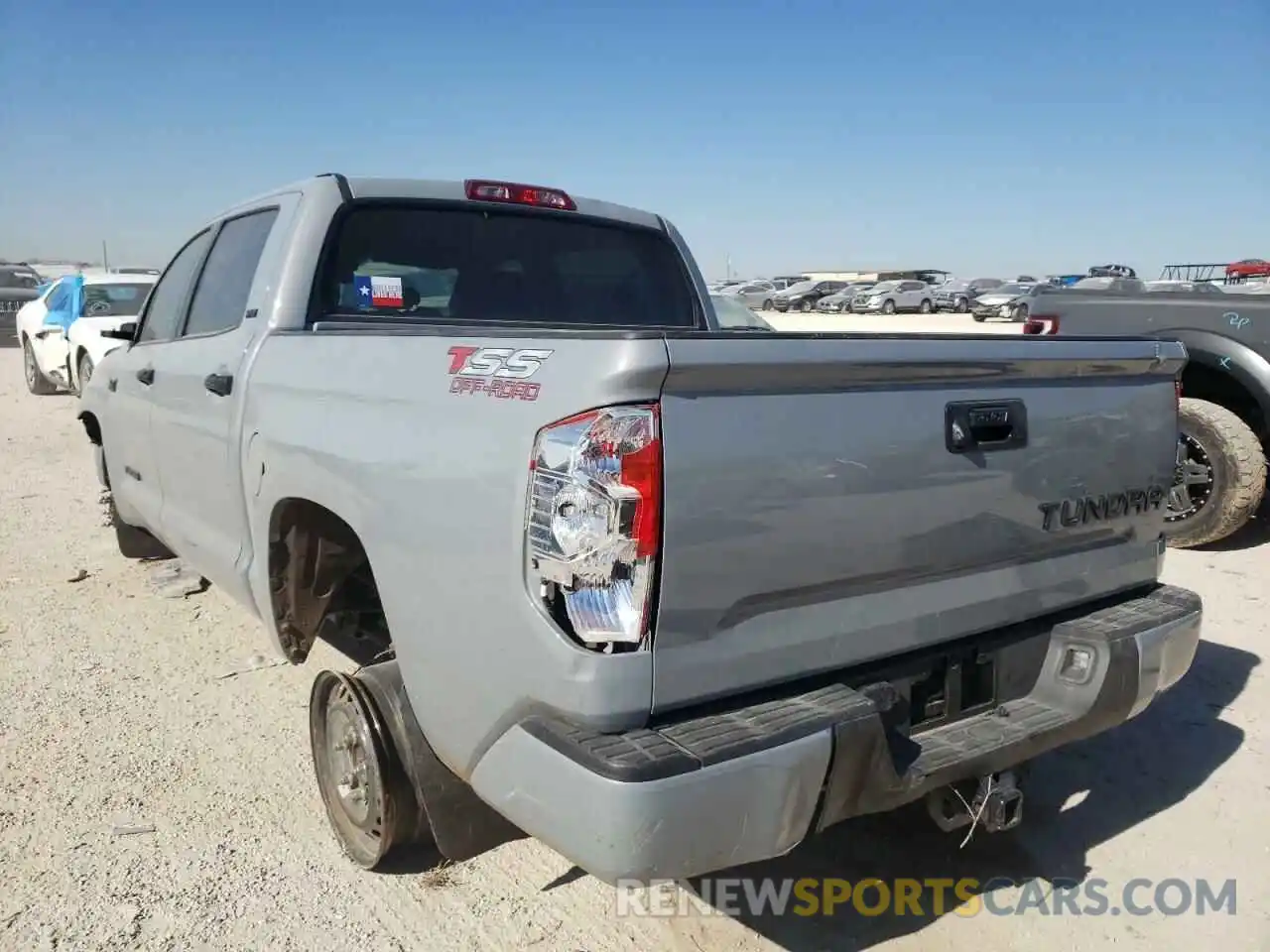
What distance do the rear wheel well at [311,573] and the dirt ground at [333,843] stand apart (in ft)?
2.07

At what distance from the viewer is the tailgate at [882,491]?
1.98m

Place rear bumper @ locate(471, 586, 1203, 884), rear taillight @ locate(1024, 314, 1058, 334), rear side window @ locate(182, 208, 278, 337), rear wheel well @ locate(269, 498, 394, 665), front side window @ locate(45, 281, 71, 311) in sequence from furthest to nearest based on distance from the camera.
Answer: front side window @ locate(45, 281, 71, 311), rear taillight @ locate(1024, 314, 1058, 334), rear side window @ locate(182, 208, 278, 337), rear wheel well @ locate(269, 498, 394, 665), rear bumper @ locate(471, 586, 1203, 884)

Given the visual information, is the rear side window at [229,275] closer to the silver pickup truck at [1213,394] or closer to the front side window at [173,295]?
the front side window at [173,295]

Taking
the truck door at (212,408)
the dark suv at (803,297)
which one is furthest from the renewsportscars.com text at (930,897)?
the dark suv at (803,297)

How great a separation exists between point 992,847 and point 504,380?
87.4 inches

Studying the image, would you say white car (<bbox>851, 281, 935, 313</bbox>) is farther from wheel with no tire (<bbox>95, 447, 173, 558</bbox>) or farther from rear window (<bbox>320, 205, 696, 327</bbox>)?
rear window (<bbox>320, 205, 696, 327</bbox>)

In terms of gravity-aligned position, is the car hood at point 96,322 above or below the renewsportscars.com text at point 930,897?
above

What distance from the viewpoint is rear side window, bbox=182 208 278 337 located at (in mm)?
3703

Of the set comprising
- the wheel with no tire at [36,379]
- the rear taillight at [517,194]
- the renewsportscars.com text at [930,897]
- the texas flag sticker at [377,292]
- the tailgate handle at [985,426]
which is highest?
the rear taillight at [517,194]

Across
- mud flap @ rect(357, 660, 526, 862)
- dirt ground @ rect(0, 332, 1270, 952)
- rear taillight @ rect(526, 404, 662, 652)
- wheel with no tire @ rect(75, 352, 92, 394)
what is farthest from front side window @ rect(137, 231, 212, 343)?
wheel with no tire @ rect(75, 352, 92, 394)

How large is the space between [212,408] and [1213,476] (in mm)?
5741

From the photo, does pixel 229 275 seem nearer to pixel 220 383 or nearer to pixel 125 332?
pixel 220 383

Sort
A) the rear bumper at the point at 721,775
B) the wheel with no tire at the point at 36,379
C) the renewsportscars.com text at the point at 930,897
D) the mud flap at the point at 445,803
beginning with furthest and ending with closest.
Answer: the wheel with no tire at the point at 36,379 → the renewsportscars.com text at the point at 930,897 → the mud flap at the point at 445,803 → the rear bumper at the point at 721,775

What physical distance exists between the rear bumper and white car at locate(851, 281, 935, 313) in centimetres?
4808
